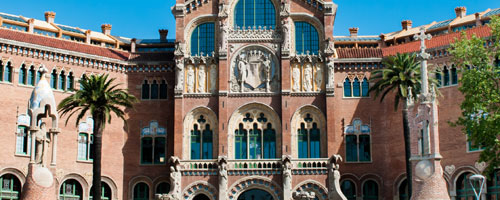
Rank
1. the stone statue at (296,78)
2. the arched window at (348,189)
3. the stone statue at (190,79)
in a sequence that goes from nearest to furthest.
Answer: the arched window at (348,189)
the stone statue at (296,78)
the stone statue at (190,79)

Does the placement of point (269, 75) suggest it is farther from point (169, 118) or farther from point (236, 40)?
point (169, 118)

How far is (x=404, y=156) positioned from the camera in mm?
66562

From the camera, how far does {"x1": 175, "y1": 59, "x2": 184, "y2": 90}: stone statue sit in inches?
2675

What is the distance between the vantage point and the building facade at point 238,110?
213ft

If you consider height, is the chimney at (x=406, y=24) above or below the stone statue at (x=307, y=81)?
above

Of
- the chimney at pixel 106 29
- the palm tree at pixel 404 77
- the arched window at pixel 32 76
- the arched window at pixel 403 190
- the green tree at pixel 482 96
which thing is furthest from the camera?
the chimney at pixel 106 29

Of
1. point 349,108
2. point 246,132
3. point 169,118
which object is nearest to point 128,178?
point 169,118

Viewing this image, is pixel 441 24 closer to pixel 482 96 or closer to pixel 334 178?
pixel 334 178

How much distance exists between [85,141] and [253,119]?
1467 centimetres

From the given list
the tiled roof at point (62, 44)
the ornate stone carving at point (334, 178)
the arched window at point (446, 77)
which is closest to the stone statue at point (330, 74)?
the ornate stone carving at point (334, 178)

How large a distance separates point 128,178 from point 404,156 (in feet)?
78.9

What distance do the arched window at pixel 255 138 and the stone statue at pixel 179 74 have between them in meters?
6.30

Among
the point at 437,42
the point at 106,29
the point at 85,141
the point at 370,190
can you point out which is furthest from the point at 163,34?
the point at 437,42

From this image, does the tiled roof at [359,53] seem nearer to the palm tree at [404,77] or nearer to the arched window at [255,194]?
the palm tree at [404,77]
